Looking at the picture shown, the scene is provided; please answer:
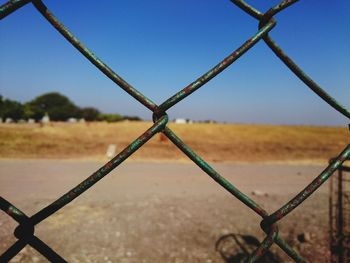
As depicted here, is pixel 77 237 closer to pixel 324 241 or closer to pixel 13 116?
pixel 324 241

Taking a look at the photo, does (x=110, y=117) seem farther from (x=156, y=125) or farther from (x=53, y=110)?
(x=156, y=125)

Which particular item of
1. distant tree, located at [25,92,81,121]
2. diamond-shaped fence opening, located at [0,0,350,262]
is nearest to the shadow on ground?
Answer: diamond-shaped fence opening, located at [0,0,350,262]

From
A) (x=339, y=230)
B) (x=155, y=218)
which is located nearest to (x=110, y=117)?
(x=155, y=218)

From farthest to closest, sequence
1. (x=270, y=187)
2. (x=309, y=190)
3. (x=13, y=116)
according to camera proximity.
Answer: (x=13, y=116), (x=270, y=187), (x=309, y=190)

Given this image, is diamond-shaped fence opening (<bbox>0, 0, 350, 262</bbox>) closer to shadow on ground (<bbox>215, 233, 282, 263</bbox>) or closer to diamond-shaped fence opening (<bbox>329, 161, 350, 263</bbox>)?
diamond-shaped fence opening (<bbox>329, 161, 350, 263</bbox>)

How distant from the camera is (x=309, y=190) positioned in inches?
31.2

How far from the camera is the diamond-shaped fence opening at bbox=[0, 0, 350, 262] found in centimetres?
60

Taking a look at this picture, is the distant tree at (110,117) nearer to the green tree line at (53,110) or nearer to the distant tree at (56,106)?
the green tree line at (53,110)

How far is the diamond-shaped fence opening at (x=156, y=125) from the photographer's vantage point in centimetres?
60

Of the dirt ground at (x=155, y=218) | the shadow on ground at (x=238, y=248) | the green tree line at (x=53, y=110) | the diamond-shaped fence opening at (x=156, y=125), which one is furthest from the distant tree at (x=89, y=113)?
the diamond-shaped fence opening at (x=156, y=125)

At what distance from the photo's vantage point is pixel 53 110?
66.8m

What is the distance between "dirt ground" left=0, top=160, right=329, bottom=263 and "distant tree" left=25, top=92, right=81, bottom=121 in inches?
2325

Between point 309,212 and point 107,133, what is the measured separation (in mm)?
17247

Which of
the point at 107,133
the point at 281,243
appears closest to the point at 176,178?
the point at 281,243
